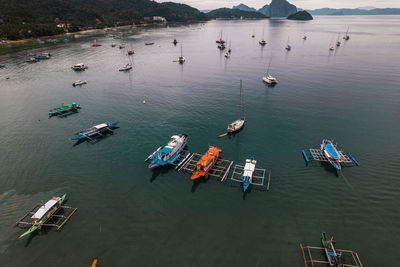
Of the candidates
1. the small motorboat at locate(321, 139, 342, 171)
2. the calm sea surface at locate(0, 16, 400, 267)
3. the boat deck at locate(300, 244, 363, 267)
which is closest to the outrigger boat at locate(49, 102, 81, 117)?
the calm sea surface at locate(0, 16, 400, 267)

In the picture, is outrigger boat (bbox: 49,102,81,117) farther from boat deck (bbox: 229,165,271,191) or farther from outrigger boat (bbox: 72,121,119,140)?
boat deck (bbox: 229,165,271,191)

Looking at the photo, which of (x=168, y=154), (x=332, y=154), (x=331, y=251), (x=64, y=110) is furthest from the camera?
(x=64, y=110)

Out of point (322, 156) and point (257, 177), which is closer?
point (257, 177)

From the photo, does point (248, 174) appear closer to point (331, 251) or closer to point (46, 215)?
point (331, 251)

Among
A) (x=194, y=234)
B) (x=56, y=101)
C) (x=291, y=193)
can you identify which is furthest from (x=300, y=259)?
(x=56, y=101)

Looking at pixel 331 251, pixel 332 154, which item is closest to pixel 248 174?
pixel 331 251

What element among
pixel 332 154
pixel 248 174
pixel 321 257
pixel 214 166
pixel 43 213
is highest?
pixel 332 154
